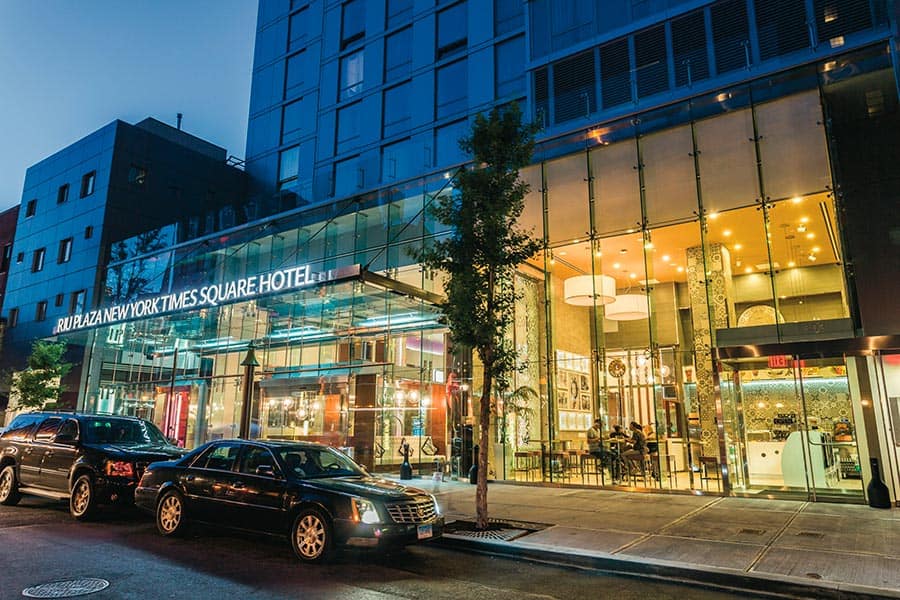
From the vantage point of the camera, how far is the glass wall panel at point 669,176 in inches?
612

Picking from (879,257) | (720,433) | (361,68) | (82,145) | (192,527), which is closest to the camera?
(192,527)

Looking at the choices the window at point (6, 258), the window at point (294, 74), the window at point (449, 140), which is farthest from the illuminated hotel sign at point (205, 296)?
the window at point (6, 258)

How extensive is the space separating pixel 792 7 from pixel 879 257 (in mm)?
7544

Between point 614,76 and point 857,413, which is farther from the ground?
point 614,76

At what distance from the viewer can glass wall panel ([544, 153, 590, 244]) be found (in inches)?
673

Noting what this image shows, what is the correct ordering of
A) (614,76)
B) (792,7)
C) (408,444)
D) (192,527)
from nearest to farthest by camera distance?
(192,527), (792,7), (614,76), (408,444)

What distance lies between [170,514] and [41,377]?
943 inches

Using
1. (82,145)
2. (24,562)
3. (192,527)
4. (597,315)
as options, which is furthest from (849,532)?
(82,145)

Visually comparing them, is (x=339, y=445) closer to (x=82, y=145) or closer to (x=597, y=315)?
(x=597, y=315)

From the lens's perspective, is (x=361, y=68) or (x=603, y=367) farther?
(x=361, y=68)

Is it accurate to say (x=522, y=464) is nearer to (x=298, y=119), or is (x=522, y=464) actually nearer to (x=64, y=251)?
(x=298, y=119)

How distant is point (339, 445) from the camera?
64.5 feet

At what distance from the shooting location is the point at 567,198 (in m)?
17.4

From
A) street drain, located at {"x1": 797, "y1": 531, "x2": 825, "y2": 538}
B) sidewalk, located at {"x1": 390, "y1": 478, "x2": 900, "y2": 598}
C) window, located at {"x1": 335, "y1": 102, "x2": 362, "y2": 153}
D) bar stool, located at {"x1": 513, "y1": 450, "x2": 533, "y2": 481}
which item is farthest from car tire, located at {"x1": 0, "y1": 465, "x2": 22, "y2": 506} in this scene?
window, located at {"x1": 335, "y1": 102, "x2": 362, "y2": 153}
